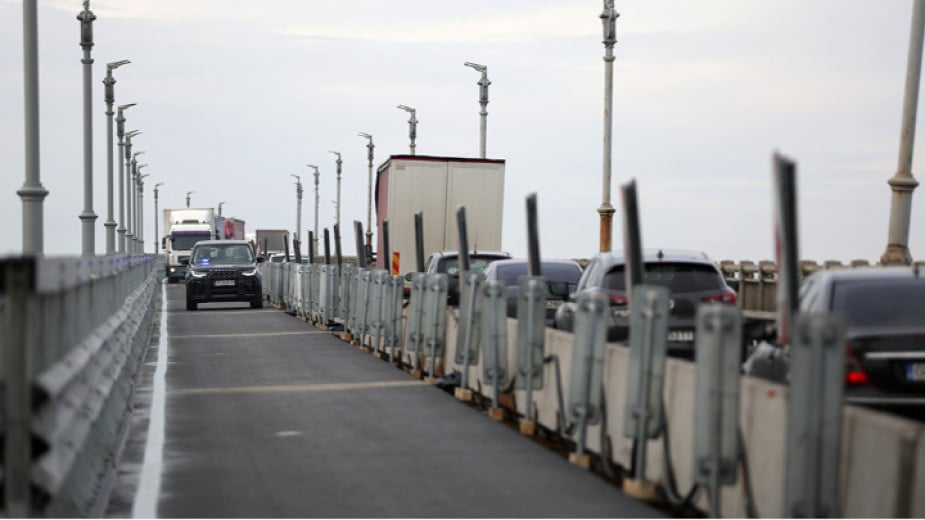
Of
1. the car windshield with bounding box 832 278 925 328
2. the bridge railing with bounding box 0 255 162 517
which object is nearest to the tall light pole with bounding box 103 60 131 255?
the bridge railing with bounding box 0 255 162 517

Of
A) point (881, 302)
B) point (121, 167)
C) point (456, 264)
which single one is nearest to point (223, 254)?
point (121, 167)

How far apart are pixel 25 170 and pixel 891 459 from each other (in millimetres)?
17763

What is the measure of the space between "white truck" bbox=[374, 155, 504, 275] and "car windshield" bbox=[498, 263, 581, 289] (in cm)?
954

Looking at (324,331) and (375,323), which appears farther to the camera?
(324,331)

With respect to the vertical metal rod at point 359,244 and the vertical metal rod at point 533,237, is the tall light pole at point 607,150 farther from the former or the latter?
the vertical metal rod at point 533,237

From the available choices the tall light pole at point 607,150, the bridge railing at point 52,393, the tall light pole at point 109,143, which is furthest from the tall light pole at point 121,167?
the bridge railing at point 52,393

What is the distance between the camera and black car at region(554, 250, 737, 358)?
15.8 m

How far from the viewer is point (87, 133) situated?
36.2 m

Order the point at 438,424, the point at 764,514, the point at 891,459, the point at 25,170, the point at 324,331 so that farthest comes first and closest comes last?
1. the point at 324,331
2. the point at 25,170
3. the point at 438,424
4. the point at 764,514
5. the point at 891,459

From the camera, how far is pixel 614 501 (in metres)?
9.58

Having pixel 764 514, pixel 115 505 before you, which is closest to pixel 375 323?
pixel 115 505

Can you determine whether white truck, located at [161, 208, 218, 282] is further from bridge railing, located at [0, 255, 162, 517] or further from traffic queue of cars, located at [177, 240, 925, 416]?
bridge railing, located at [0, 255, 162, 517]

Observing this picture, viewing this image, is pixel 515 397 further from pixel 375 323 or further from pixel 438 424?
pixel 375 323

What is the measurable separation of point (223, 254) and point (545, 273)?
24406 mm
